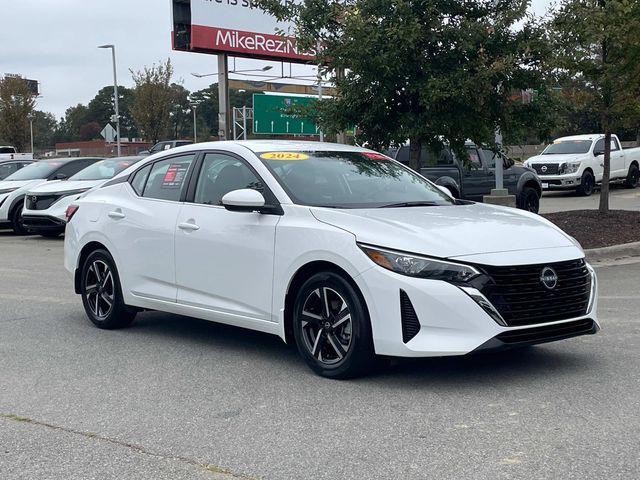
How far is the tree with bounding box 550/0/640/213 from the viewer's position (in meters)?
11.5

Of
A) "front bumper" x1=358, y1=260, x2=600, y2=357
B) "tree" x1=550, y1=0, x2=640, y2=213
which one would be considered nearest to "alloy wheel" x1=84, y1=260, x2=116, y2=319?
"front bumper" x1=358, y1=260, x2=600, y2=357

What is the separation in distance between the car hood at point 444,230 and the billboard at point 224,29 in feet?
67.9

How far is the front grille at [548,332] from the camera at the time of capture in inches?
208

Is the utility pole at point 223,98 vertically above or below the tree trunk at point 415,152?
above

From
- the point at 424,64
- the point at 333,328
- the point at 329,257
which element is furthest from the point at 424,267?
the point at 424,64

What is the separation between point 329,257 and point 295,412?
108 cm

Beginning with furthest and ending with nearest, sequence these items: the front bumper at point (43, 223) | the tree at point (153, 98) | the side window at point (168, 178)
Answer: the tree at point (153, 98) < the front bumper at point (43, 223) < the side window at point (168, 178)

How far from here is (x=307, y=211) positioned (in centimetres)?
598

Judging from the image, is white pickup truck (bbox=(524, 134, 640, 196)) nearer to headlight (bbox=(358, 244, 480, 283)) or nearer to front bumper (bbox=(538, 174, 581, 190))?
front bumper (bbox=(538, 174, 581, 190))

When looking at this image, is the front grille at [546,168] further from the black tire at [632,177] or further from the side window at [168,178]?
the side window at [168,178]

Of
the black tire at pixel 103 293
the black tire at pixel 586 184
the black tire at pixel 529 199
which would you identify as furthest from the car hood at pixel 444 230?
the black tire at pixel 586 184

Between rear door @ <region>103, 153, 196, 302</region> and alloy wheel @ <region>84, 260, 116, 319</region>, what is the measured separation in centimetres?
32

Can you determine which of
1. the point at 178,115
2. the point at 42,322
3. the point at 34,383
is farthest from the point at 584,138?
the point at 178,115

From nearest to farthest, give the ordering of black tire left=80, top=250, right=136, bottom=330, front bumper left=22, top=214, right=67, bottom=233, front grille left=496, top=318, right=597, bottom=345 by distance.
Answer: front grille left=496, top=318, right=597, bottom=345 < black tire left=80, top=250, right=136, bottom=330 < front bumper left=22, top=214, right=67, bottom=233
